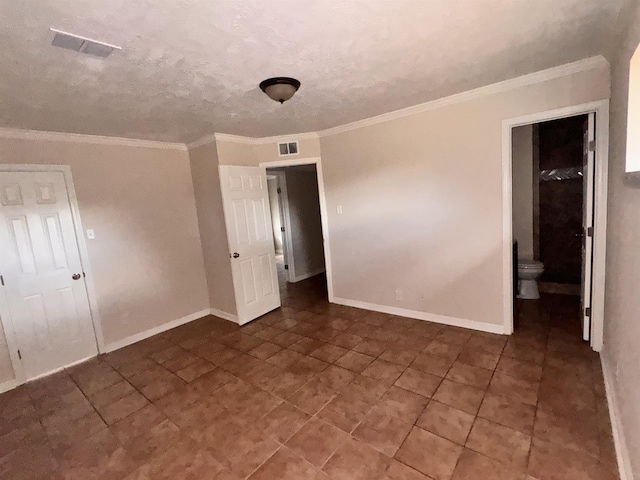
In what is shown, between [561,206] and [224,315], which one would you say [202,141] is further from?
[561,206]

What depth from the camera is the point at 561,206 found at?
3861 millimetres

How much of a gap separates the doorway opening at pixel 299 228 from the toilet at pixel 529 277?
284 cm

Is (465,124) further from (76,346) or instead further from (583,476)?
(76,346)

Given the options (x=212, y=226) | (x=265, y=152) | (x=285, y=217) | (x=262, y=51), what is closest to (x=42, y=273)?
(x=212, y=226)

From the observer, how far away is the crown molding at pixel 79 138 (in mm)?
2809

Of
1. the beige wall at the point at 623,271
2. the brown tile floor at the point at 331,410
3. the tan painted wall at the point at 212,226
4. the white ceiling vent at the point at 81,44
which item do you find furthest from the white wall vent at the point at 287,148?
the beige wall at the point at 623,271

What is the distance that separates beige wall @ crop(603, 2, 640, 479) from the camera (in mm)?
1403

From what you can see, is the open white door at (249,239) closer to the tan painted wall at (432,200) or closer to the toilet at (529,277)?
the tan painted wall at (432,200)

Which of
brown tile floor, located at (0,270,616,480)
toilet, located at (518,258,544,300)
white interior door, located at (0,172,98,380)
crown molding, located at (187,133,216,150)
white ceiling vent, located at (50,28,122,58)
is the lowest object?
brown tile floor, located at (0,270,616,480)

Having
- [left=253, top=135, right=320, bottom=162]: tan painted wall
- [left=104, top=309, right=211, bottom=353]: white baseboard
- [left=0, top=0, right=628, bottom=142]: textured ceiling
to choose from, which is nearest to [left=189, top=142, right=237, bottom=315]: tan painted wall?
[left=104, top=309, right=211, bottom=353]: white baseboard

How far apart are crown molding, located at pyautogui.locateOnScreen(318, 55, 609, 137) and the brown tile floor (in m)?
2.25

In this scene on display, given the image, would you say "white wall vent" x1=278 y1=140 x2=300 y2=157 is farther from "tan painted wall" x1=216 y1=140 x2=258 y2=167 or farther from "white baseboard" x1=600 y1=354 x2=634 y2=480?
"white baseboard" x1=600 y1=354 x2=634 y2=480

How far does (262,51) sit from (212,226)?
8.41ft

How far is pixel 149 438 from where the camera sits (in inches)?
78.5
